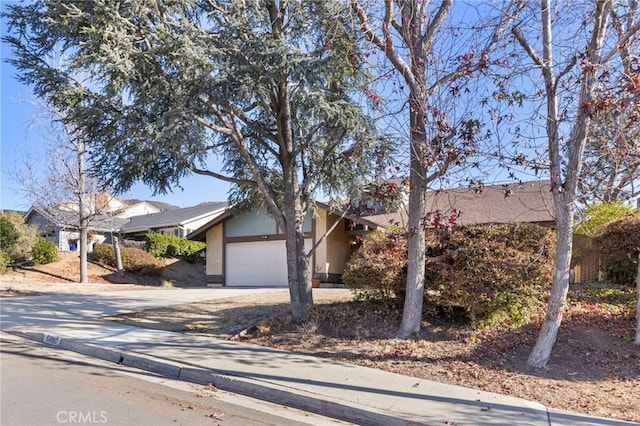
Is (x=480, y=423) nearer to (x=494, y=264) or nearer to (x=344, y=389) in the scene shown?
(x=344, y=389)

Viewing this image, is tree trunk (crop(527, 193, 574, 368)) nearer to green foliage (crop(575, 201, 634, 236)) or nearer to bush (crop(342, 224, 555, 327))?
bush (crop(342, 224, 555, 327))

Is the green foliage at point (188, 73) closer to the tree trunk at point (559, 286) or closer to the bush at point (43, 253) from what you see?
the tree trunk at point (559, 286)

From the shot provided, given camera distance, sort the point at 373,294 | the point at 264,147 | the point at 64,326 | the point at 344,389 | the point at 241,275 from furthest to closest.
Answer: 1. the point at 241,275
2. the point at 264,147
3. the point at 64,326
4. the point at 373,294
5. the point at 344,389

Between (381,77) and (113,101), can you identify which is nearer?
(381,77)

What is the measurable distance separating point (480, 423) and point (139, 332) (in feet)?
25.1

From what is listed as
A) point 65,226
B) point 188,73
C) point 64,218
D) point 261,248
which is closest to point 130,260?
point 65,226

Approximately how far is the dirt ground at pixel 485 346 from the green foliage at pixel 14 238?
1601 centimetres

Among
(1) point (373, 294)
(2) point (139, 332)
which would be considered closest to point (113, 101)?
(2) point (139, 332)

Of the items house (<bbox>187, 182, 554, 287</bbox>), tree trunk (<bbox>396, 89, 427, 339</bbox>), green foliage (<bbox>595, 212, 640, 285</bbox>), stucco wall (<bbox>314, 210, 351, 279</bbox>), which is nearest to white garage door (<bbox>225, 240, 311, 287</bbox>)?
house (<bbox>187, 182, 554, 287</bbox>)

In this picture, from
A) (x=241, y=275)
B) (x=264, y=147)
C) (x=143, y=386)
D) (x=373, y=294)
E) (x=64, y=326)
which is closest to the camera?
(x=143, y=386)

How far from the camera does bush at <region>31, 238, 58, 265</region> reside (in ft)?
81.3

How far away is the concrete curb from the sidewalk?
0.01 m

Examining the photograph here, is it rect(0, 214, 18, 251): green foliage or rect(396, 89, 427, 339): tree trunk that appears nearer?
rect(396, 89, 427, 339): tree trunk

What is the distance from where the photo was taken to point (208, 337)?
9812 mm
